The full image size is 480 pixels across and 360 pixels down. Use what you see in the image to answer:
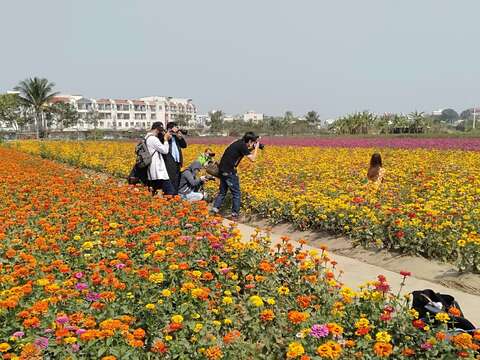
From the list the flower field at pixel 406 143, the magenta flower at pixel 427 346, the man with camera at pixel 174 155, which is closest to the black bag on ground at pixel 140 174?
the man with camera at pixel 174 155

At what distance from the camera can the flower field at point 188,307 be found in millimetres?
2336

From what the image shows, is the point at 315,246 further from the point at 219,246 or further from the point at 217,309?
the point at 217,309

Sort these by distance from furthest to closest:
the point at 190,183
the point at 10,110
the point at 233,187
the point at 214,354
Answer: the point at 10,110 → the point at 190,183 → the point at 233,187 → the point at 214,354

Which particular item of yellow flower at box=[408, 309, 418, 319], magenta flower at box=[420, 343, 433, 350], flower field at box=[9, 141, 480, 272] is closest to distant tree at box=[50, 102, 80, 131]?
flower field at box=[9, 141, 480, 272]

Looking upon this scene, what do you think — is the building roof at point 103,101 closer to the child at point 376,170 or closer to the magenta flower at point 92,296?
the child at point 376,170

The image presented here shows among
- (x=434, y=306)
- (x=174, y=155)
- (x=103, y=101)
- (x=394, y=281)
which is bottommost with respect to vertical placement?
(x=394, y=281)

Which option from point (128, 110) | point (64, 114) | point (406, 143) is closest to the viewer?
point (406, 143)

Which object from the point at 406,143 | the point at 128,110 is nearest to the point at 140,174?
the point at 406,143

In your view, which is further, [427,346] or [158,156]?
[158,156]

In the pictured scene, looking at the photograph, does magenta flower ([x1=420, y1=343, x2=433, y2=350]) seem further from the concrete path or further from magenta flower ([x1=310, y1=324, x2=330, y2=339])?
the concrete path

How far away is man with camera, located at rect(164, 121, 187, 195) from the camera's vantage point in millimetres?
7520

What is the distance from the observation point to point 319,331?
94.0 inches

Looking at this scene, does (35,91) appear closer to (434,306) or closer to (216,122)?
(216,122)

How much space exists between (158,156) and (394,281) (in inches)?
158
